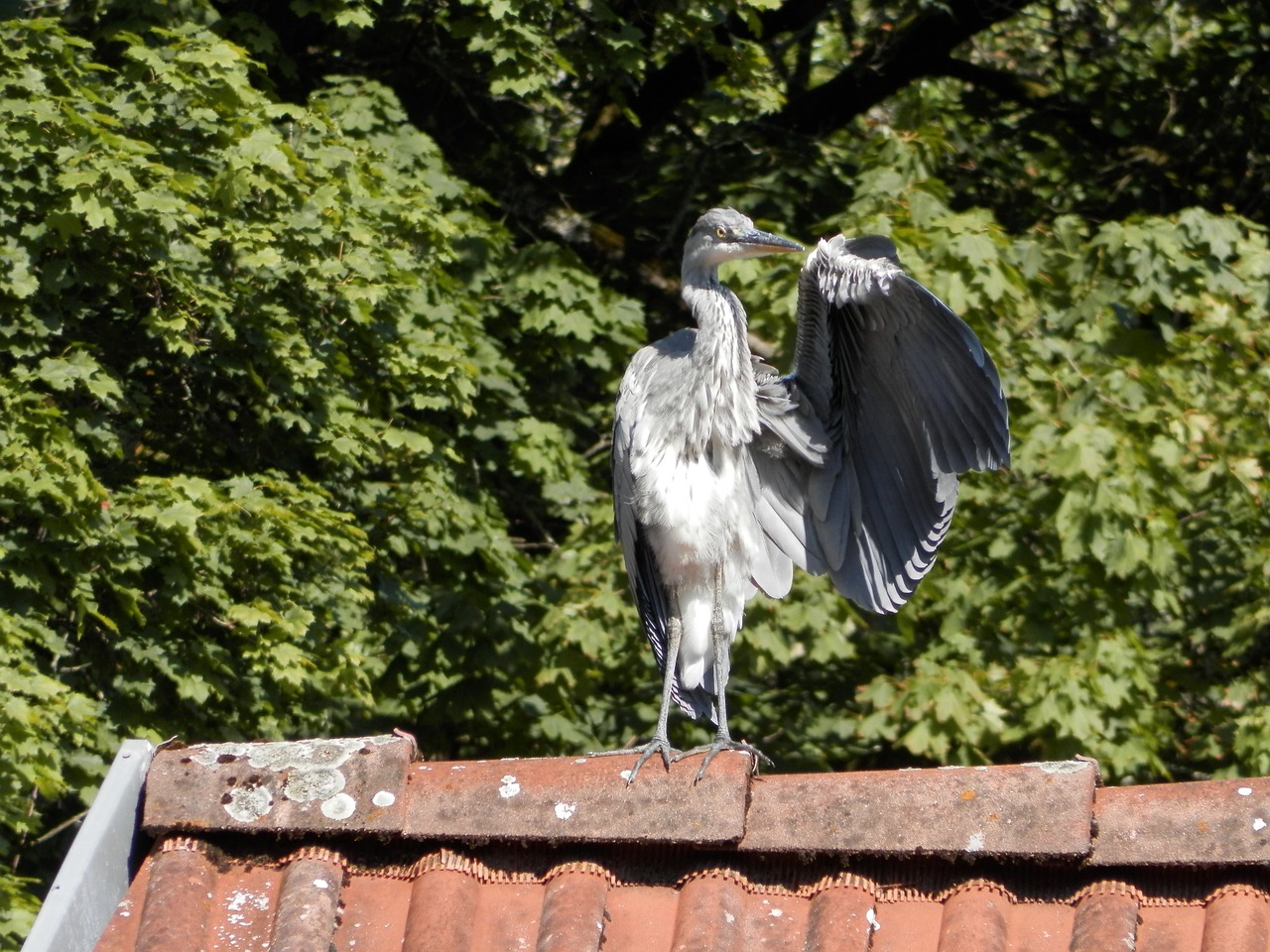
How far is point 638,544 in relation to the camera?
449 centimetres

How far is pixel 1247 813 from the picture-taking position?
8.16ft

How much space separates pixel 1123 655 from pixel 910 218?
79.9 inches

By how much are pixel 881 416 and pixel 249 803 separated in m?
2.03

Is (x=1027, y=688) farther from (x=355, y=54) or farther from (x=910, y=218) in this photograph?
(x=355, y=54)

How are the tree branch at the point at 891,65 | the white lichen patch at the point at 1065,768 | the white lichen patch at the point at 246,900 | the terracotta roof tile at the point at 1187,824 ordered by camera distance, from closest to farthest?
the terracotta roof tile at the point at 1187,824, the white lichen patch at the point at 1065,768, the white lichen patch at the point at 246,900, the tree branch at the point at 891,65

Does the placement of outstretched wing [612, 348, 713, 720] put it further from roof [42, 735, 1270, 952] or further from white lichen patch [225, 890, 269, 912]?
white lichen patch [225, 890, 269, 912]

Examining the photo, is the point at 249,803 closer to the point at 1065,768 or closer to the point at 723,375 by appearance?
the point at 1065,768

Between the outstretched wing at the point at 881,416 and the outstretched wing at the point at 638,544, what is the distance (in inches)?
13.2

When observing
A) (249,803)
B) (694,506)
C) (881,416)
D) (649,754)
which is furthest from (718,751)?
(881,416)


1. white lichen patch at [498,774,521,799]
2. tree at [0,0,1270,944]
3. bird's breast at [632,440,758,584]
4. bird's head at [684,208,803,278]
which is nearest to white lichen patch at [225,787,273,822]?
white lichen patch at [498,774,521,799]

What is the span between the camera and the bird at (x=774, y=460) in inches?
161

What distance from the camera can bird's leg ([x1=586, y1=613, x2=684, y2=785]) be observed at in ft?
10.5

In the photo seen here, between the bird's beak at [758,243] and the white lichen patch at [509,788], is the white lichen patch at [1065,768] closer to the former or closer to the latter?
the white lichen patch at [509,788]

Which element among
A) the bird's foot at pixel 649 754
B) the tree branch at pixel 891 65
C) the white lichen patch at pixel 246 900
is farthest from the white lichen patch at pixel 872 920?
the tree branch at pixel 891 65
